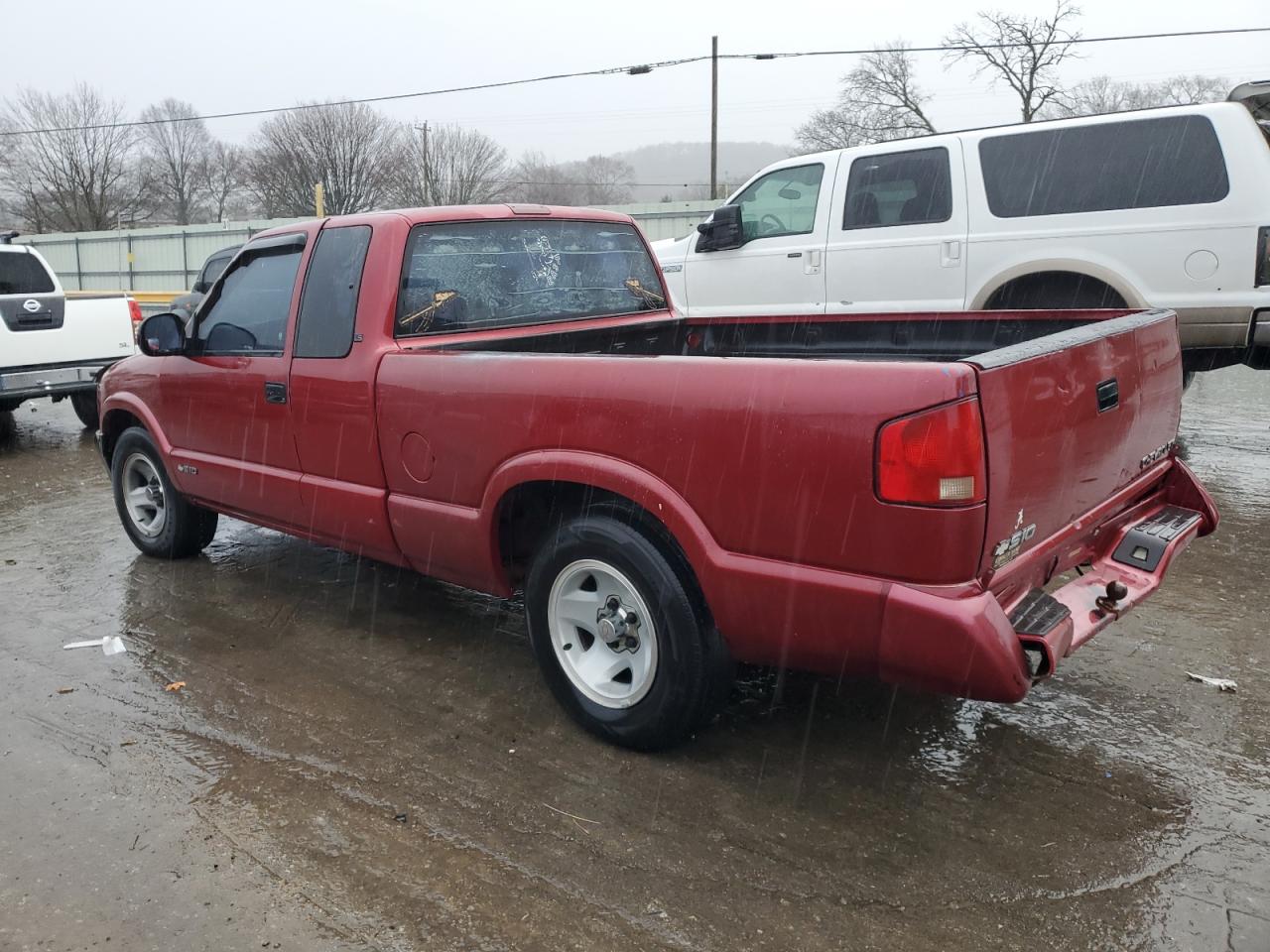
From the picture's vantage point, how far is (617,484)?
2.96 metres

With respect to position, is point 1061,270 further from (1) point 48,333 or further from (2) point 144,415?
(1) point 48,333

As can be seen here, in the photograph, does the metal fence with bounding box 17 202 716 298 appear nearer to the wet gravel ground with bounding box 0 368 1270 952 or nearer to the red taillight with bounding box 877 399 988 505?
the wet gravel ground with bounding box 0 368 1270 952

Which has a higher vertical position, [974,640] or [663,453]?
[663,453]

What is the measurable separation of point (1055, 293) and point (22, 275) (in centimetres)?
941

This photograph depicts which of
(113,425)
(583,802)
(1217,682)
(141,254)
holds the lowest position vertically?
(583,802)

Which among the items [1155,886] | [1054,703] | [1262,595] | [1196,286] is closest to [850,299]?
[1196,286]

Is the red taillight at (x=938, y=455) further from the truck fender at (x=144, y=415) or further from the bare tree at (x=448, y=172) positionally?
the bare tree at (x=448, y=172)

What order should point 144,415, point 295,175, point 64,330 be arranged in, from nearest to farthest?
point 144,415 → point 64,330 → point 295,175

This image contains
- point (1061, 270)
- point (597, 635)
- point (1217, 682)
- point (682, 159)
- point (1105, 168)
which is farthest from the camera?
point (682, 159)

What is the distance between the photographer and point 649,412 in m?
2.87

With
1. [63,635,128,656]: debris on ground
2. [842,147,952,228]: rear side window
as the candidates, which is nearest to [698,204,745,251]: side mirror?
[842,147,952,228]: rear side window

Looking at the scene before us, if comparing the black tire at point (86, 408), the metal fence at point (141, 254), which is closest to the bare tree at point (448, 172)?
the metal fence at point (141, 254)

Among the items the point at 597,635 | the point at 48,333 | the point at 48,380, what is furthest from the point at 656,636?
the point at 48,333

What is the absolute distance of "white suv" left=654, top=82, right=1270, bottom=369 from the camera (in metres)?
5.98
